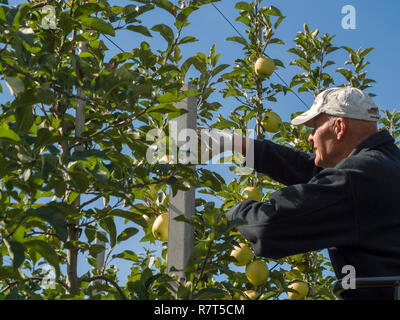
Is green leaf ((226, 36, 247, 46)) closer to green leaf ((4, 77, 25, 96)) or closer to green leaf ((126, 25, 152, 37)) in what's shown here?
green leaf ((126, 25, 152, 37))

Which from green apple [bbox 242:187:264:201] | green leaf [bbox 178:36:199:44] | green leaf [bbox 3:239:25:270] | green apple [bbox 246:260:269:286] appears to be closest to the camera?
green leaf [bbox 3:239:25:270]

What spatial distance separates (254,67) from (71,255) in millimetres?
1878

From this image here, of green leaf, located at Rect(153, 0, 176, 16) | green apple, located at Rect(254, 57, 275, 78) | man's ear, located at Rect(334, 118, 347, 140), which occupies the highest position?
green apple, located at Rect(254, 57, 275, 78)

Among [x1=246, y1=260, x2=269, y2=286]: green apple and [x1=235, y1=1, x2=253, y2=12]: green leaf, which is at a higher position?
[x1=235, y1=1, x2=253, y2=12]: green leaf

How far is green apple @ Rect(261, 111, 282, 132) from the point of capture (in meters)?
3.27

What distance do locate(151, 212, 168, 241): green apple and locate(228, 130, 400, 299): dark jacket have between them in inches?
20.8

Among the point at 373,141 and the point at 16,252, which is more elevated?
the point at 373,141

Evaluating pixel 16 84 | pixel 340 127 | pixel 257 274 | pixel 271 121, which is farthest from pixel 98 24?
pixel 271 121

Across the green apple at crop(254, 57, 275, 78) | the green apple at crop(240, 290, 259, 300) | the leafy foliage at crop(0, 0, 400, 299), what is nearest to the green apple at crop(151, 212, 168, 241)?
the leafy foliage at crop(0, 0, 400, 299)

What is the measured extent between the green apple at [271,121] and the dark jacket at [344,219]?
1383mm

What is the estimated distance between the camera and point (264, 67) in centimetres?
323

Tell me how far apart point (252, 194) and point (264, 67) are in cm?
89

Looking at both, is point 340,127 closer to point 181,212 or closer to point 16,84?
point 181,212

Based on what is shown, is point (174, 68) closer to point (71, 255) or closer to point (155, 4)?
point (155, 4)
